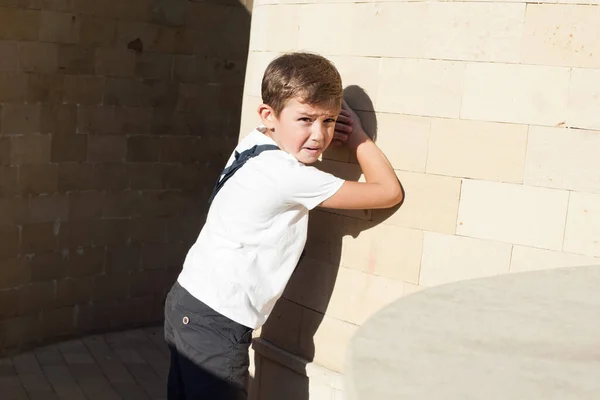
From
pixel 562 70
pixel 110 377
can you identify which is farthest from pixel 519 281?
pixel 110 377

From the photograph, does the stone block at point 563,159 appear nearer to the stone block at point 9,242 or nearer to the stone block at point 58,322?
the stone block at point 9,242

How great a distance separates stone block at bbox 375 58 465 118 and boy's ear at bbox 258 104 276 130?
0.47 metres

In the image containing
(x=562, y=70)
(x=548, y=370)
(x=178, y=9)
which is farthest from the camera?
(x=178, y=9)

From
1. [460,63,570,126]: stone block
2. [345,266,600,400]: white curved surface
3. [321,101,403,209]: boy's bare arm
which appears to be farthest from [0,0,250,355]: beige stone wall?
[345,266,600,400]: white curved surface

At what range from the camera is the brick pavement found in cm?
645

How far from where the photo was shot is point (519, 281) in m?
2.74

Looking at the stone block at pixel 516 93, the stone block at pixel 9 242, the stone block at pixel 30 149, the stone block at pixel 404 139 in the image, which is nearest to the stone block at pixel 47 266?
the stone block at pixel 9 242

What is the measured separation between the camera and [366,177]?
372 centimetres

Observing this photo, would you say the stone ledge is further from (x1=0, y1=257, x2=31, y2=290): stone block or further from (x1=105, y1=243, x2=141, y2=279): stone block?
(x1=105, y1=243, x2=141, y2=279): stone block

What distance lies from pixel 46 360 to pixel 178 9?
10.1ft

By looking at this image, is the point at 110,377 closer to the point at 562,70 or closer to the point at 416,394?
the point at 562,70

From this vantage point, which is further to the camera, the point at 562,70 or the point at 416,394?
the point at 562,70

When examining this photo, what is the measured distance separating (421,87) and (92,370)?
14.0ft

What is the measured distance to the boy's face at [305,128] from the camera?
3.51m
